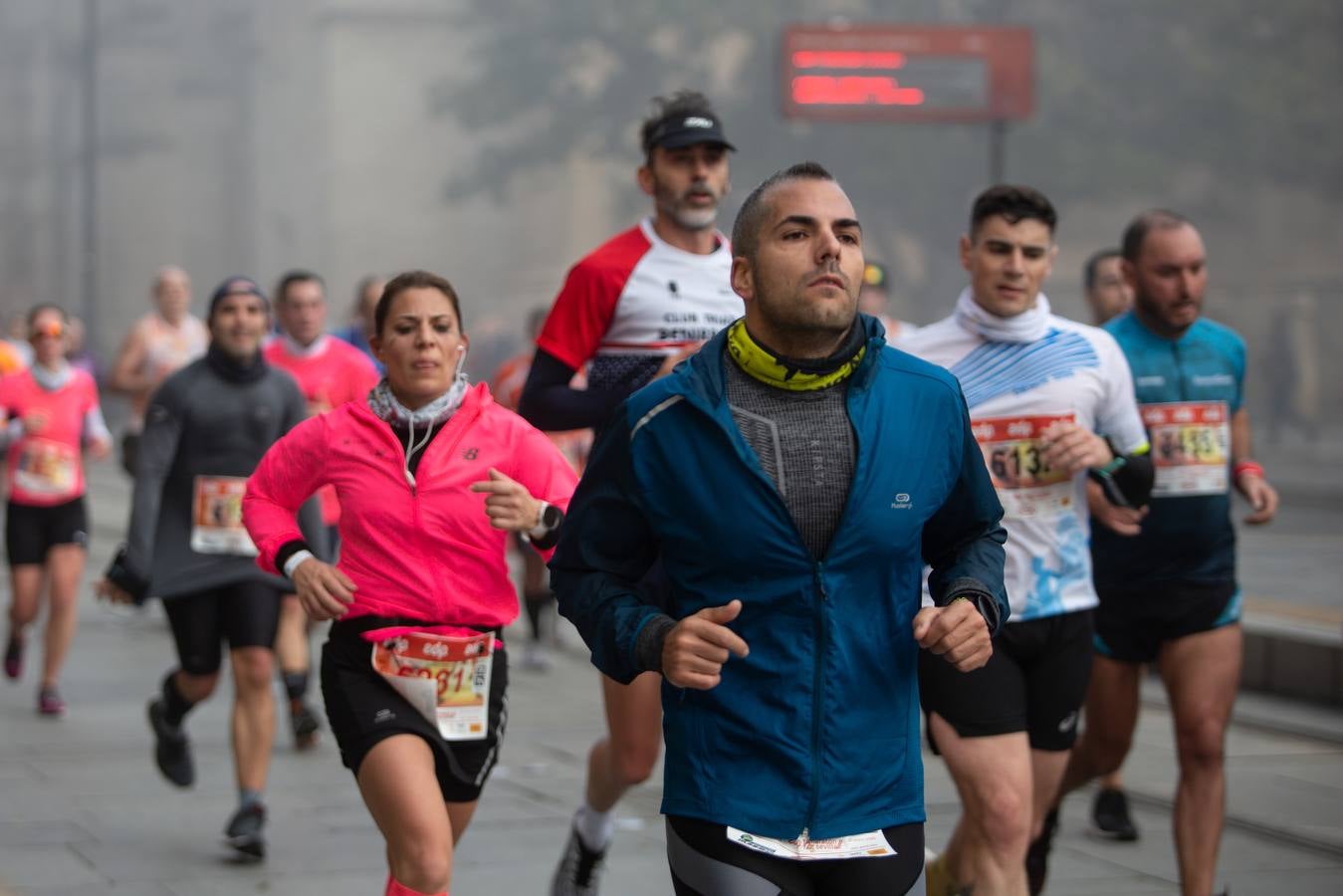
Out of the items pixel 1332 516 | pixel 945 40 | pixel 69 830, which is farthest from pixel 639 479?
pixel 1332 516

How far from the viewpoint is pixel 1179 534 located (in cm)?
617

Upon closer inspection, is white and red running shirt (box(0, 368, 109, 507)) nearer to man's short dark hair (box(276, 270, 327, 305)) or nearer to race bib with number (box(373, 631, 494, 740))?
man's short dark hair (box(276, 270, 327, 305))

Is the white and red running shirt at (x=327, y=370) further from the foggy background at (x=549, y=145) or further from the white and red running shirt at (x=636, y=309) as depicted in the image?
the foggy background at (x=549, y=145)

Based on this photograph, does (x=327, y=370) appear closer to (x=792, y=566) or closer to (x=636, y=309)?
(x=636, y=309)

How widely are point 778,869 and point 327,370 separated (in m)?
6.47

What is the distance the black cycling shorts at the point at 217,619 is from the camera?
7.29 metres

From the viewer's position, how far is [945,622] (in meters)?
3.34

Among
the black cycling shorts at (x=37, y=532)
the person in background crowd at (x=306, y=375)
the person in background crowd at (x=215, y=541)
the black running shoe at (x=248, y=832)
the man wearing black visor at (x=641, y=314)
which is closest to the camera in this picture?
the man wearing black visor at (x=641, y=314)

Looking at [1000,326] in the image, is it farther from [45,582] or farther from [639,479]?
[45,582]

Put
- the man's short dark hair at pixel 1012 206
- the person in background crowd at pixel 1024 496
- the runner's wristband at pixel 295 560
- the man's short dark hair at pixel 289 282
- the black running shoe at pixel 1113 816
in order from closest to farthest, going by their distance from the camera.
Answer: the runner's wristband at pixel 295 560, the person in background crowd at pixel 1024 496, the man's short dark hair at pixel 1012 206, the black running shoe at pixel 1113 816, the man's short dark hair at pixel 289 282

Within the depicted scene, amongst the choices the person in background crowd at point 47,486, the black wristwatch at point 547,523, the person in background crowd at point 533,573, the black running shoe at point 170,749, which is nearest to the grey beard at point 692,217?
the black wristwatch at point 547,523

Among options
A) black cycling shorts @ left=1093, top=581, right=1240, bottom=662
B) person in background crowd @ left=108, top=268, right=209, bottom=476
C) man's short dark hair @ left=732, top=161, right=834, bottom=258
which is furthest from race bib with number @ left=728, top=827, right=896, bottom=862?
person in background crowd @ left=108, top=268, right=209, bottom=476

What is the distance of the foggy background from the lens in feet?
120

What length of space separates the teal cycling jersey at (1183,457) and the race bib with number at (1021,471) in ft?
2.89
